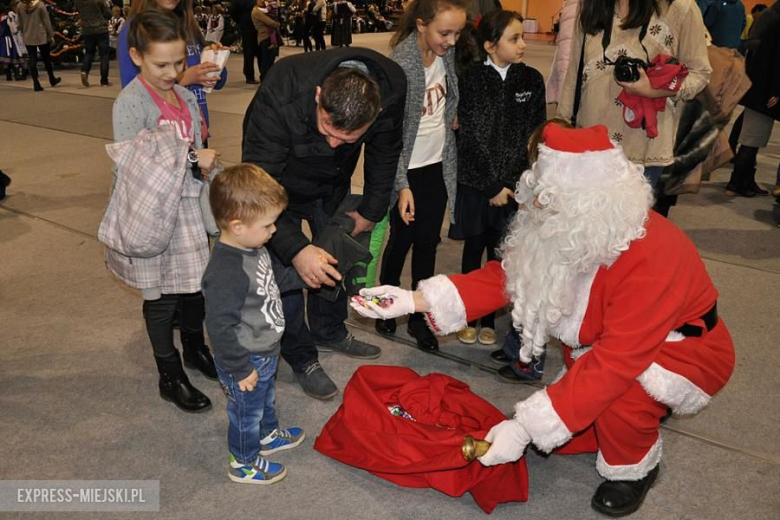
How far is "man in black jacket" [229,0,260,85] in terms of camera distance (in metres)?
10.9

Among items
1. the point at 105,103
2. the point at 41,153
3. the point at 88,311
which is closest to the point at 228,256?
the point at 88,311

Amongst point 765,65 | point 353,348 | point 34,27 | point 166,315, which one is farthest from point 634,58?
point 34,27

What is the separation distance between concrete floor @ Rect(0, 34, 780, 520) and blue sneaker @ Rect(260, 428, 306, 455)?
4cm

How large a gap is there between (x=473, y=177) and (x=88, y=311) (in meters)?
2.13

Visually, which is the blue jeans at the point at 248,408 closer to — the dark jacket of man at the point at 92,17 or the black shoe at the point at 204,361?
the black shoe at the point at 204,361

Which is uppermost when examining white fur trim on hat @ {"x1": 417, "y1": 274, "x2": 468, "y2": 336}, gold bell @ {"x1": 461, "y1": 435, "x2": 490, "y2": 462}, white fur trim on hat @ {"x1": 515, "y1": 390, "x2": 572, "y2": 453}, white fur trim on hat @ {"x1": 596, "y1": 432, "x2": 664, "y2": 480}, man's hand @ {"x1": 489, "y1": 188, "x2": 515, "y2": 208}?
man's hand @ {"x1": 489, "y1": 188, "x2": 515, "y2": 208}

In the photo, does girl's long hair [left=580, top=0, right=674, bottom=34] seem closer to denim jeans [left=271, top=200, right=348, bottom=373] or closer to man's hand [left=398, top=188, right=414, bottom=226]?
man's hand [left=398, top=188, right=414, bottom=226]

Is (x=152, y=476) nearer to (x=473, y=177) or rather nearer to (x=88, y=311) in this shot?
(x=88, y=311)

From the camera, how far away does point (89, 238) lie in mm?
4664

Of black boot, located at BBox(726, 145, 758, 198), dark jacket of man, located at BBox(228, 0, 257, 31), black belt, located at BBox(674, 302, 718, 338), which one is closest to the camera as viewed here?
black belt, located at BBox(674, 302, 718, 338)

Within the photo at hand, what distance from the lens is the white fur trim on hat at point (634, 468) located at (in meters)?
2.37

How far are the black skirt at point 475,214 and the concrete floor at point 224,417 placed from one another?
584 millimetres

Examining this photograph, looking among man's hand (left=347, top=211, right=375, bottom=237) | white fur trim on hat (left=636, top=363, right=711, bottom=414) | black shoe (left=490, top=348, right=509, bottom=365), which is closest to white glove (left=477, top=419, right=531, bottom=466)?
white fur trim on hat (left=636, top=363, right=711, bottom=414)

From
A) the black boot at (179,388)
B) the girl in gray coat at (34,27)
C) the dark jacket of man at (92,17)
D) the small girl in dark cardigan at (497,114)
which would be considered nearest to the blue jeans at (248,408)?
the black boot at (179,388)
